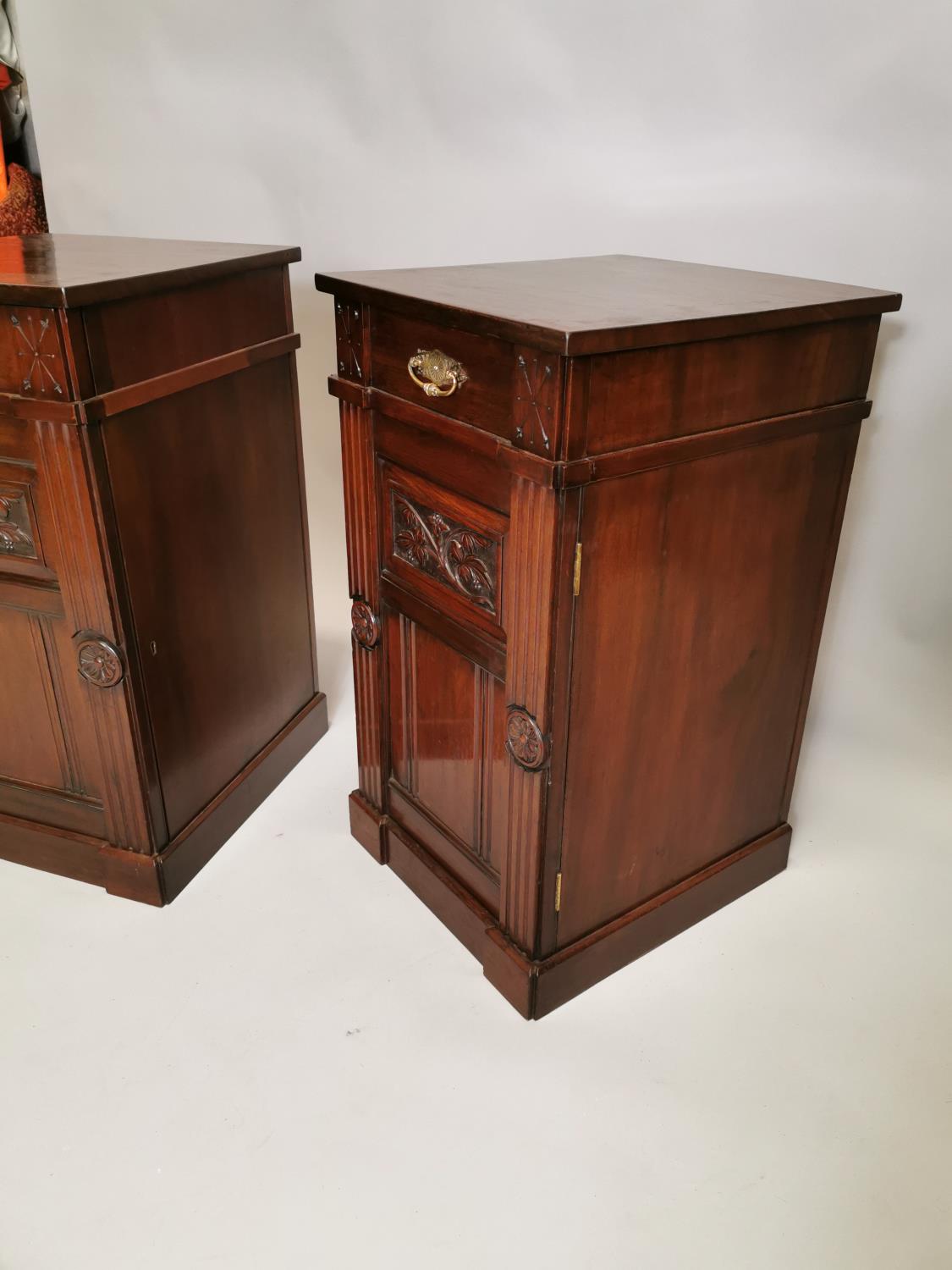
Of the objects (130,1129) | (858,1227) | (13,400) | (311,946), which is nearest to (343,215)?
(13,400)

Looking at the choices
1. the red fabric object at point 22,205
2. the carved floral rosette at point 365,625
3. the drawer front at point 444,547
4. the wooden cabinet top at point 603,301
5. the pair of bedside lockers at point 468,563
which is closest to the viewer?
the wooden cabinet top at point 603,301

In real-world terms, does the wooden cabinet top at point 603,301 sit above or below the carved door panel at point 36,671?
above

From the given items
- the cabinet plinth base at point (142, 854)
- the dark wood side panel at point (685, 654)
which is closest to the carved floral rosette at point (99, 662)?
the cabinet plinth base at point (142, 854)

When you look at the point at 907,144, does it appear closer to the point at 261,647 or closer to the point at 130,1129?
the point at 261,647

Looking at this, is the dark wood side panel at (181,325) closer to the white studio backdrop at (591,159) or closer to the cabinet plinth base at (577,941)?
the white studio backdrop at (591,159)

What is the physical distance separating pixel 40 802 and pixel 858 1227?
4.60 ft

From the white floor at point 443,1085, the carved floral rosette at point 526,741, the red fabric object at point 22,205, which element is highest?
the red fabric object at point 22,205

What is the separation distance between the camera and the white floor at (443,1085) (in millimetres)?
1188

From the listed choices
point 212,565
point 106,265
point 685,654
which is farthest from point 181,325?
point 685,654

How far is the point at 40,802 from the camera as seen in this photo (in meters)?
1.73

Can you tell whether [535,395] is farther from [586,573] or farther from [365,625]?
[365,625]

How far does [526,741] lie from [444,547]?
30 cm

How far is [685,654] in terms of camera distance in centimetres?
141

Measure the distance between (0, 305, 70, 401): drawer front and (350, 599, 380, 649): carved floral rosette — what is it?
0.55 m
